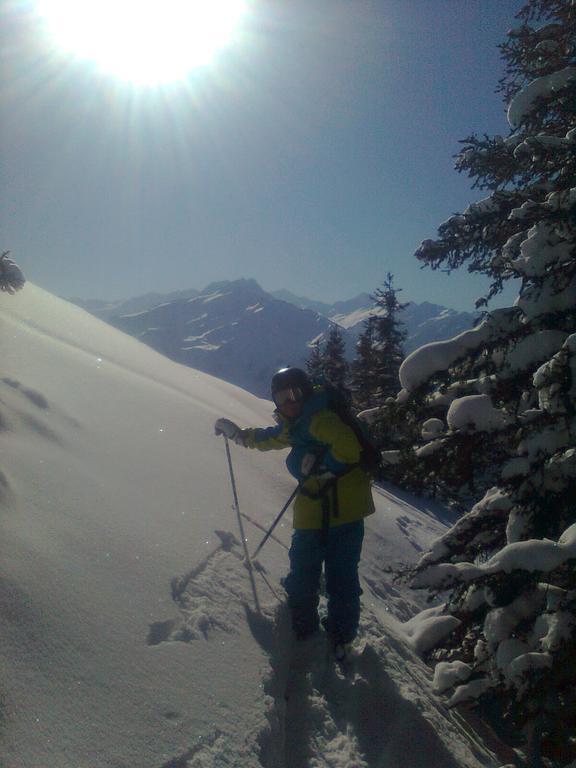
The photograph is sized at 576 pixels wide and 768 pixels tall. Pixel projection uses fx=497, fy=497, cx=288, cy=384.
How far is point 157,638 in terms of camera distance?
334 cm

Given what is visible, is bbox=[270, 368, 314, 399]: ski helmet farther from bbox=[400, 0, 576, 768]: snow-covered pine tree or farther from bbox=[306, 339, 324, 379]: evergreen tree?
bbox=[306, 339, 324, 379]: evergreen tree

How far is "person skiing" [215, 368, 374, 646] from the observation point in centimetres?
447

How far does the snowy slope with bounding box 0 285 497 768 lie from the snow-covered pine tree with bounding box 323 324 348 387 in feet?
74.6

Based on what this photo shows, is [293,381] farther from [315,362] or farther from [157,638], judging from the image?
[315,362]

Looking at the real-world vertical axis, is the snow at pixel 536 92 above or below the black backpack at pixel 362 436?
above

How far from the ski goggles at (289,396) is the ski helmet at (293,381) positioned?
24 millimetres

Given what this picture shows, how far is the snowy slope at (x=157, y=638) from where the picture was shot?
8.38 feet

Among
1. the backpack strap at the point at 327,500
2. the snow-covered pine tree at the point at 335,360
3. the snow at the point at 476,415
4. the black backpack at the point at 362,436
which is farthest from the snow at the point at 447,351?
the snow-covered pine tree at the point at 335,360

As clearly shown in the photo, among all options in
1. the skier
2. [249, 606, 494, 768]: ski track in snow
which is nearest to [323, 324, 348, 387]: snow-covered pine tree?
the skier

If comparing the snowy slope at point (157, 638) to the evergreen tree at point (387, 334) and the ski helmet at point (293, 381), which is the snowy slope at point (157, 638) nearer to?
the ski helmet at point (293, 381)

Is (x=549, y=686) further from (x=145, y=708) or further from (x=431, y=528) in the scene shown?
(x=431, y=528)

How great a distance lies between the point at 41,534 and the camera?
3.57 metres

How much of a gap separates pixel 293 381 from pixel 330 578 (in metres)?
1.85

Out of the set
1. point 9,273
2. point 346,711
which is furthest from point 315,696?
point 9,273
